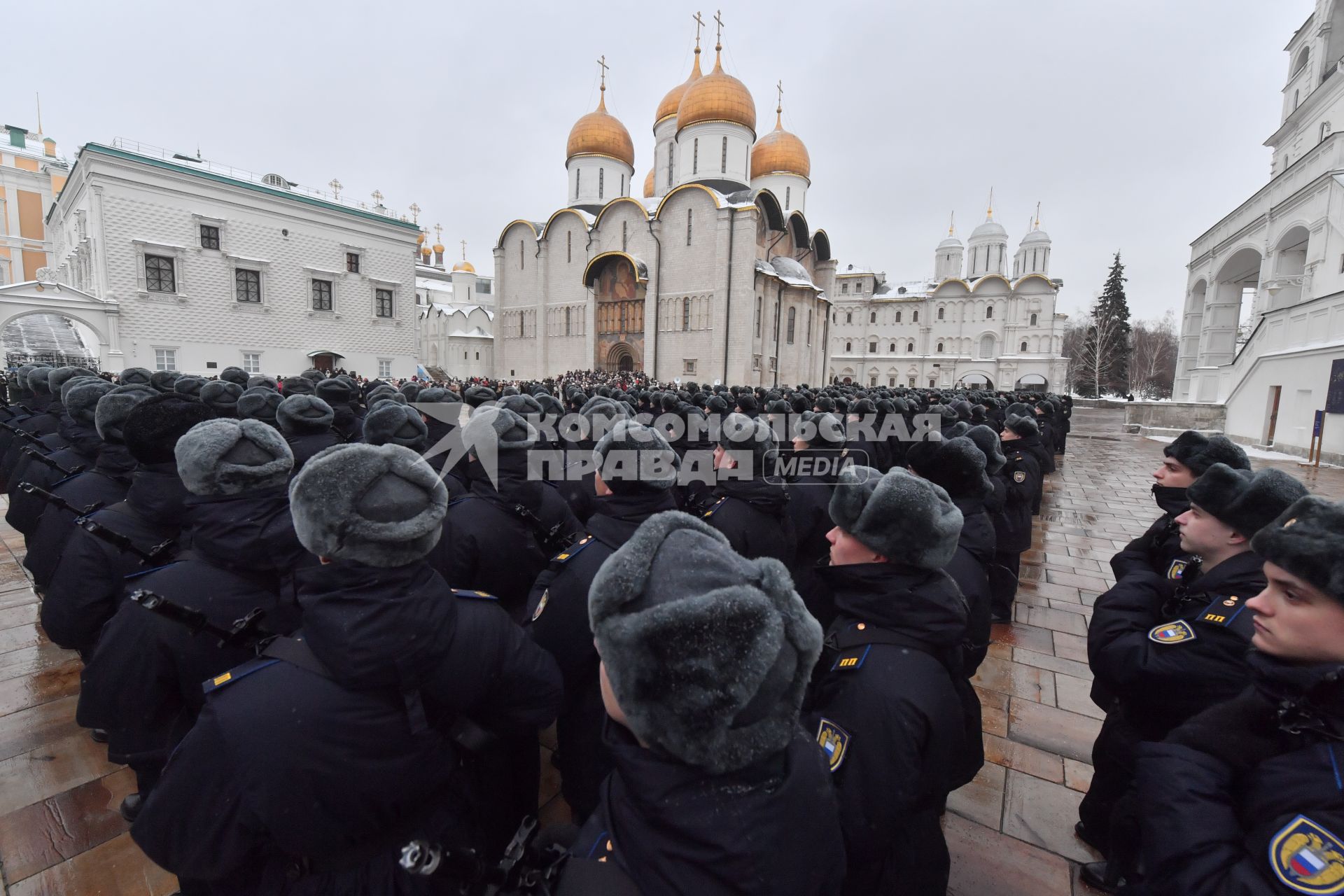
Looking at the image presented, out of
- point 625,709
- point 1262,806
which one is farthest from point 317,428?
point 1262,806

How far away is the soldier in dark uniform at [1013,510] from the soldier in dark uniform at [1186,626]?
2309mm

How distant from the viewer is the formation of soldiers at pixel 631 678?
948 mm

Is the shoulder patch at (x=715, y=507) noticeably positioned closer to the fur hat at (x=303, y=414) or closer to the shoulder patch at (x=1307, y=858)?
the shoulder patch at (x=1307, y=858)

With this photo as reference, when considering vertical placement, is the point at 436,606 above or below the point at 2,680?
above

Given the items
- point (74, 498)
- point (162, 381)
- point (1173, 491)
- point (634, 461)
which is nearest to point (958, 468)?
point (1173, 491)

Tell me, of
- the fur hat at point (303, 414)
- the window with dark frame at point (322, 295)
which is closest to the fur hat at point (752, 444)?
the fur hat at point (303, 414)

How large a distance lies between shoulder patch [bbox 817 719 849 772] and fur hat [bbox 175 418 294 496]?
2.01 m

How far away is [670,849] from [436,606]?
78 cm

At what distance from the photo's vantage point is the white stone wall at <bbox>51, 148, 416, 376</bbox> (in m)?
21.5

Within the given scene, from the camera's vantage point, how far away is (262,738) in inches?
48.1

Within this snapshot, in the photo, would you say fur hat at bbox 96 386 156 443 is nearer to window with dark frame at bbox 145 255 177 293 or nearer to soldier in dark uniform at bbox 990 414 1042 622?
soldier in dark uniform at bbox 990 414 1042 622

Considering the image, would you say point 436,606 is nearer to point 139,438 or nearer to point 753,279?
point 139,438

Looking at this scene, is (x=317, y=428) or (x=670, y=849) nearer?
(x=670, y=849)

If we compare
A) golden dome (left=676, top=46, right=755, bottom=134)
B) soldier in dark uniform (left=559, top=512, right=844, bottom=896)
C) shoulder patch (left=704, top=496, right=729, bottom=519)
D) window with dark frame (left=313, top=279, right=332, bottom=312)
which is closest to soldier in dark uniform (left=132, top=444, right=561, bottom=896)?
soldier in dark uniform (left=559, top=512, right=844, bottom=896)
